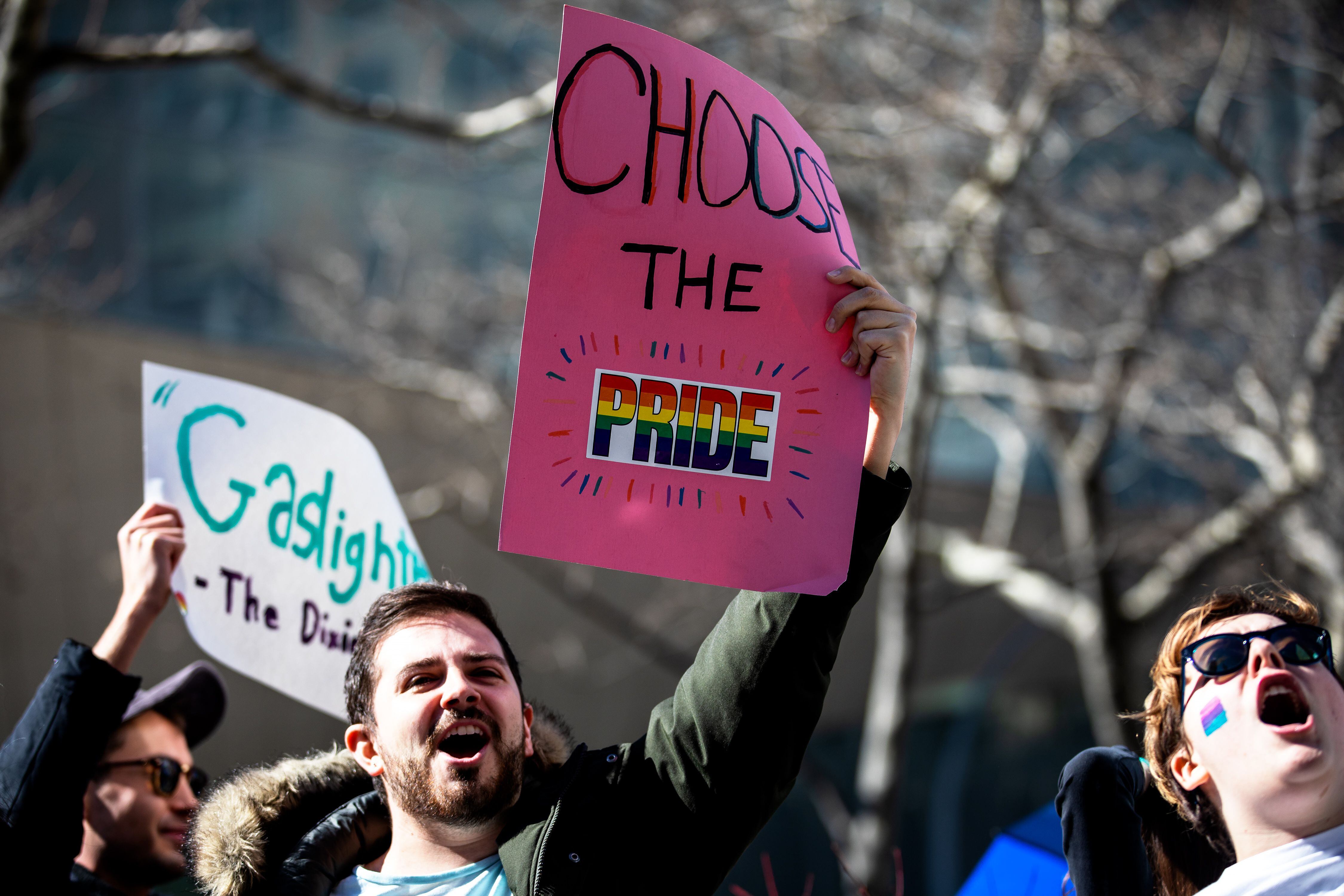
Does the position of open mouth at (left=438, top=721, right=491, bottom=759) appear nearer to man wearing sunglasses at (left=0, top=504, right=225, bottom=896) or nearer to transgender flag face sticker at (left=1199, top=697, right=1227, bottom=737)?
man wearing sunglasses at (left=0, top=504, right=225, bottom=896)

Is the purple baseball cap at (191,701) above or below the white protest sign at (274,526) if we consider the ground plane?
below

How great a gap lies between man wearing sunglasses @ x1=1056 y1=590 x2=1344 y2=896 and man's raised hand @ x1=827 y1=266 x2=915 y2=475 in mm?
638

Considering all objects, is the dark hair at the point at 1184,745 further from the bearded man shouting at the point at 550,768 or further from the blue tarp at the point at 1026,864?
the bearded man shouting at the point at 550,768

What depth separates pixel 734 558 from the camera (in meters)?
1.85

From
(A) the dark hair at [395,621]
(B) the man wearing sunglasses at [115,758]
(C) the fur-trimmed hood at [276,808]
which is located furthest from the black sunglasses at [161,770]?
(A) the dark hair at [395,621]

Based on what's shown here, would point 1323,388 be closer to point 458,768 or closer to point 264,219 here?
point 458,768

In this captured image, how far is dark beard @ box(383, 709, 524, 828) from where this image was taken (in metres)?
1.96

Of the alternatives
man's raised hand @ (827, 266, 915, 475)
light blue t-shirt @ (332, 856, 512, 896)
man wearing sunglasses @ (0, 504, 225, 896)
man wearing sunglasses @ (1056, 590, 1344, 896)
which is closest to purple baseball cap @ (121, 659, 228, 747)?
man wearing sunglasses @ (0, 504, 225, 896)

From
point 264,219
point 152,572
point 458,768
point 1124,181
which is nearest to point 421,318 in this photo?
point 264,219

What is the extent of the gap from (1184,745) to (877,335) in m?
0.86

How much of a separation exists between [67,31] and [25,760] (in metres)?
10.4

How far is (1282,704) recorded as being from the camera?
1765 millimetres

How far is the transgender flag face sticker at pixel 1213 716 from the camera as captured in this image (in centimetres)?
177

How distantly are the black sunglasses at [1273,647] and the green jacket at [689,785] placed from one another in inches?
21.9
